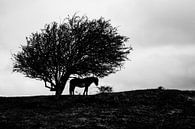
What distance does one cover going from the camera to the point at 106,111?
32.8 metres

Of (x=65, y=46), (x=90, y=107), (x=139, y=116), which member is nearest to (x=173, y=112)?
(x=139, y=116)

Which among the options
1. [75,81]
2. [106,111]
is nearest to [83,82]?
[75,81]

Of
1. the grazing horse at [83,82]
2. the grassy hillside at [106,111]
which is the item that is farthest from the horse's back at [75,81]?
the grassy hillside at [106,111]

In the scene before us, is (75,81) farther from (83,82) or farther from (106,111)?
(106,111)

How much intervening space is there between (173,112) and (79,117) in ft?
32.0

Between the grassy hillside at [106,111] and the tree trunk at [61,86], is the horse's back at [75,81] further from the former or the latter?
the grassy hillside at [106,111]

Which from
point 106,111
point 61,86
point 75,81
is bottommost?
point 106,111

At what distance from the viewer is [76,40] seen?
44.5 meters

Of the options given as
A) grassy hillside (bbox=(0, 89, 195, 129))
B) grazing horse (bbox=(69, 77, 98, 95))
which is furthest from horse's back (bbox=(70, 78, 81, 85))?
grassy hillside (bbox=(0, 89, 195, 129))

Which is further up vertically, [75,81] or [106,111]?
[75,81]

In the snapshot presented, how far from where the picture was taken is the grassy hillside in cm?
2644

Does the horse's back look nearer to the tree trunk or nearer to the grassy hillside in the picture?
the tree trunk

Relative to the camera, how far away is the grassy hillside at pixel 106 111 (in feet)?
86.7

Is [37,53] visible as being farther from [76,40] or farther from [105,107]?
[105,107]
